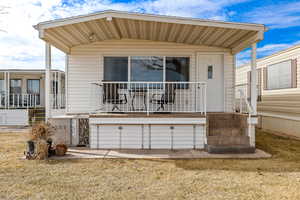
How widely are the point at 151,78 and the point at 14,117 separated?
25.8ft

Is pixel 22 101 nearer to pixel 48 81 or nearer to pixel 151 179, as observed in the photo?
pixel 48 81

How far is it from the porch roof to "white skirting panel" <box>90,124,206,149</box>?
252 cm

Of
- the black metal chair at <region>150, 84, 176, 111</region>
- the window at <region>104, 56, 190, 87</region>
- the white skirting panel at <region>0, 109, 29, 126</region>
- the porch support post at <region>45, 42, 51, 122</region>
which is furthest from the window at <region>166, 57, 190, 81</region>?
the white skirting panel at <region>0, 109, 29, 126</region>

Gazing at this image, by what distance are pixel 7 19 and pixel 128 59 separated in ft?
14.1

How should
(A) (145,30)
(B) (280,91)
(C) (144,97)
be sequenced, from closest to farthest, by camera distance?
(A) (145,30) < (C) (144,97) < (B) (280,91)

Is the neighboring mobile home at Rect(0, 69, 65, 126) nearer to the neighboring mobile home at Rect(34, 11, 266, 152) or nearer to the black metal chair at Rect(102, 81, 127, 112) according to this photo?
the neighboring mobile home at Rect(34, 11, 266, 152)

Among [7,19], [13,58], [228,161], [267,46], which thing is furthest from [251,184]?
[13,58]

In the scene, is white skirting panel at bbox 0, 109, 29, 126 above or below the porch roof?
below

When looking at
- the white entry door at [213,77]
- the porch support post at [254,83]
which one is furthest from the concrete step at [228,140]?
the white entry door at [213,77]

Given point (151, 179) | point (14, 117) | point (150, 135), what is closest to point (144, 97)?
point (150, 135)

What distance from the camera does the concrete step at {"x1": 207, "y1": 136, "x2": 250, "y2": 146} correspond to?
554cm

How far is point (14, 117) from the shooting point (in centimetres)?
1095

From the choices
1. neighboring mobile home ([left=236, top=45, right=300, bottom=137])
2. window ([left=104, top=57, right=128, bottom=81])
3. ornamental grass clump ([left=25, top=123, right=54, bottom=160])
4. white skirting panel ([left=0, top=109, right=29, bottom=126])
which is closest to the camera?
ornamental grass clump ([left=25, top=123, right=54, bottom=160])

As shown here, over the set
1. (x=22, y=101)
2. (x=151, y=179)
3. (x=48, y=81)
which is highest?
(x=48, y=81)
